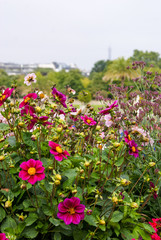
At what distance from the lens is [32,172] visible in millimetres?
923

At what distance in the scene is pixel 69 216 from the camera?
97 cm

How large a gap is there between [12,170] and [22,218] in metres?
0.28

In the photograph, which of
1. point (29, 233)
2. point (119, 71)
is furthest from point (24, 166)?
point (119, 71)

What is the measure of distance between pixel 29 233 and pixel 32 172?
0.36 m

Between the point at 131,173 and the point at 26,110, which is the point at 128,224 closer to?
the point at 131,173

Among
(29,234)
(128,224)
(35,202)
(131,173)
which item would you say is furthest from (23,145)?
(131,173)

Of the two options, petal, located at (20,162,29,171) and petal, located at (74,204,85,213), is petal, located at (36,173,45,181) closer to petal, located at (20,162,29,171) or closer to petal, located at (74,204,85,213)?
petal, located at (20,162,29,171)

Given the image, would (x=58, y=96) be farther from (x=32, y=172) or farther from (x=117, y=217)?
(x=117, y=217)

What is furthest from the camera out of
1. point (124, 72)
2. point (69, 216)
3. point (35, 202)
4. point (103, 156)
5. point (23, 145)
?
point (124, 72)

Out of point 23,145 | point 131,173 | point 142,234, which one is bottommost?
point 142,234

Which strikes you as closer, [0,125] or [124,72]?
[0,125]

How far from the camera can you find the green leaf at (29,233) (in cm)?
104

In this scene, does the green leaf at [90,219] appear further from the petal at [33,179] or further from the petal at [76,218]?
the petal at [33,179]

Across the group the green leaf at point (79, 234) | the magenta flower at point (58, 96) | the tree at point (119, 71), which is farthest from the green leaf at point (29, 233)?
the tree at point (119, 71)
